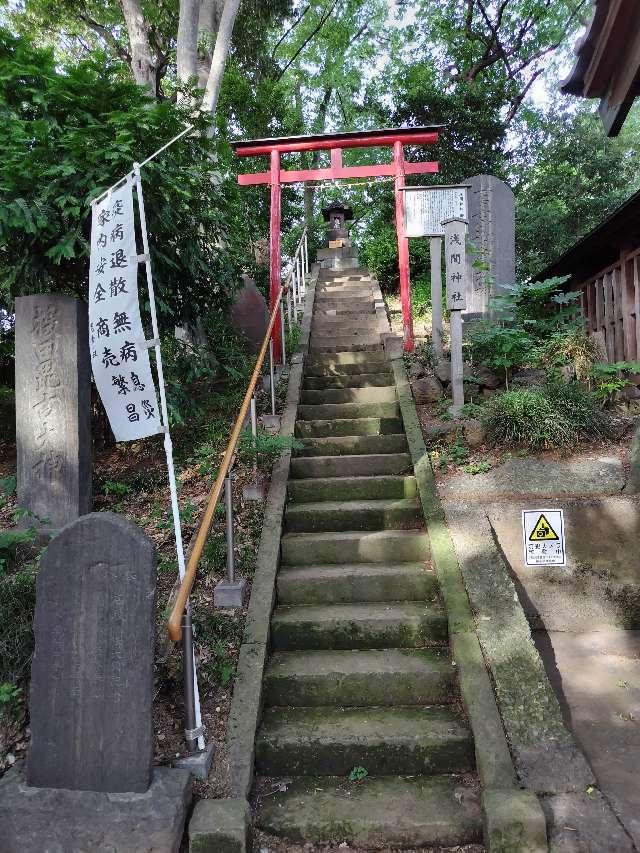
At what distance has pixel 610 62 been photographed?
10.1 feet

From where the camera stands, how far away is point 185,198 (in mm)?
5441

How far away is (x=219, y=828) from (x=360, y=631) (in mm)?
1519

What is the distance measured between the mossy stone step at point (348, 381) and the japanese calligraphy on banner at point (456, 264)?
4.70 ft

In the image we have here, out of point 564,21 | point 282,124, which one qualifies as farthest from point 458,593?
point 564,21

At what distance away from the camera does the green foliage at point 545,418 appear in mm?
5270

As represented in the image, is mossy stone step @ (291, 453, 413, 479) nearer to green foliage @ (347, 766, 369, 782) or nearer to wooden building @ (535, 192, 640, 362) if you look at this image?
green foliage @ (347, 766, 369, 782)

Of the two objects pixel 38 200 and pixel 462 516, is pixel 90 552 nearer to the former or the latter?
pixel 462 516

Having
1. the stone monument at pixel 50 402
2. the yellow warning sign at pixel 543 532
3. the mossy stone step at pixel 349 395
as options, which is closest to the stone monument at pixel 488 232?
the mossy stone step at pixel 349 395

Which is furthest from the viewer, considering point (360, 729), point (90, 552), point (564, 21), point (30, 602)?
point (564, 21)

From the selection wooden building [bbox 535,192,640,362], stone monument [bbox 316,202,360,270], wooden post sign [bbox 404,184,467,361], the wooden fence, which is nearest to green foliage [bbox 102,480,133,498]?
wooden post sign [bbox 404,184,467,361]

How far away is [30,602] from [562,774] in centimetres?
321

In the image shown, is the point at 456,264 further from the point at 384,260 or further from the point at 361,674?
the point at 384,260

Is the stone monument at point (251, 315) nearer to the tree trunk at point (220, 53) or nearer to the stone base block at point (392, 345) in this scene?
the stone base block at point (392, 345)

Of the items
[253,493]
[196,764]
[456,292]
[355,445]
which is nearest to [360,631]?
[196,764]
